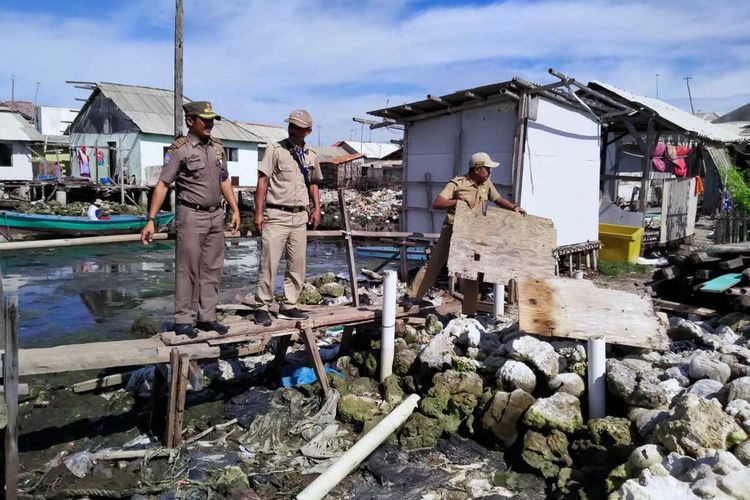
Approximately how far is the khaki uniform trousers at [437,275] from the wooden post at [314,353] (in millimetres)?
1484

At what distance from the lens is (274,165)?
5.32 meters

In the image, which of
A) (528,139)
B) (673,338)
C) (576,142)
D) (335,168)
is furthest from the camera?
(335,168)

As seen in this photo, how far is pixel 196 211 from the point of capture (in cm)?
485

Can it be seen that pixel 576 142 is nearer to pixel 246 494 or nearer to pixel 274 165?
pixel 274 165

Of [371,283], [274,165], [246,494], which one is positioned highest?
[274,165]

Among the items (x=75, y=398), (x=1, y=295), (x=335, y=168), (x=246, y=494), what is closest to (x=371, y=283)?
(x=75, y=398)

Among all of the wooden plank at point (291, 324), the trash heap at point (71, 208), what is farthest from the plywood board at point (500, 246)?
the trash heap at point (71, 208)

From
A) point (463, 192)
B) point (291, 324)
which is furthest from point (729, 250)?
point (291, 324)

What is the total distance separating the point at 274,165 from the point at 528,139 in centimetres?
588

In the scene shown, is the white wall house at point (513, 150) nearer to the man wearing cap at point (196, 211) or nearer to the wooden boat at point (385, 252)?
the wooden boat at point (385, 252)

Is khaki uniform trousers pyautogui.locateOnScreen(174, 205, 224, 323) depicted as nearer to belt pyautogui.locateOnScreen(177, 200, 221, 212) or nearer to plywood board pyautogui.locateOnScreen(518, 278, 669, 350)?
belt pyautogui.locateOnScreen(177, 200, 221, 212)

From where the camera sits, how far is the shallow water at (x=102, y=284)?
10047 mm

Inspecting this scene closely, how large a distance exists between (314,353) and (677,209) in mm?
11571

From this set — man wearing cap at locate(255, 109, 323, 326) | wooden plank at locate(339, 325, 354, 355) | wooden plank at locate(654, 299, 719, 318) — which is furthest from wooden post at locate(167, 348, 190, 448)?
wooden plank at locate(654, 299, 719, 318)
